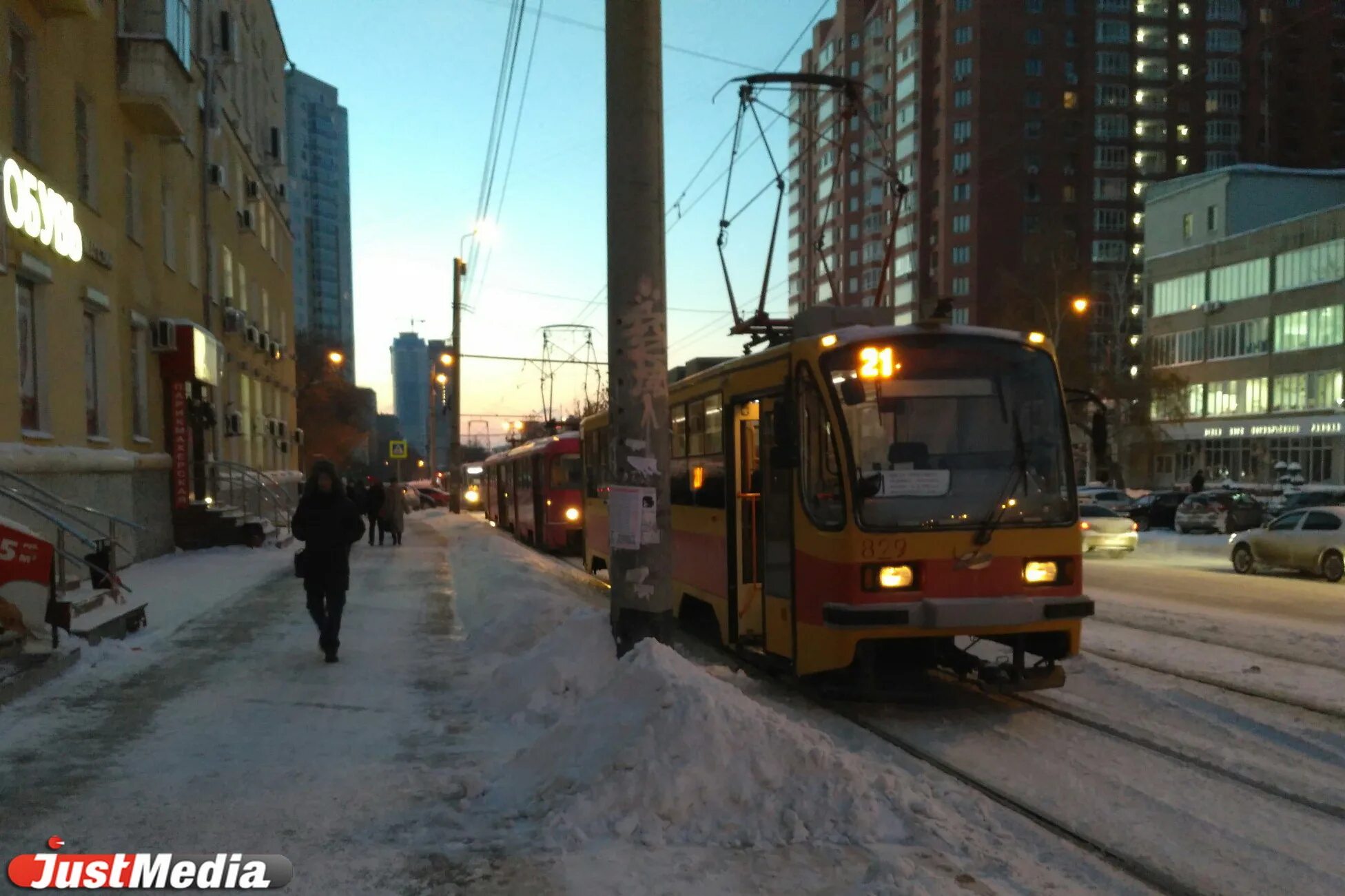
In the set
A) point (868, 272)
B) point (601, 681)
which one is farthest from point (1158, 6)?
point (601, 681)

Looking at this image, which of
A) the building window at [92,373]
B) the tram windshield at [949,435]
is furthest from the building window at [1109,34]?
the tram windshield at [949,435]

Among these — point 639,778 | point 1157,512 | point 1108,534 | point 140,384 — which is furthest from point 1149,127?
point 639,778

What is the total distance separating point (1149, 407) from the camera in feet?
169

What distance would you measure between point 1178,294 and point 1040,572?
5678cm

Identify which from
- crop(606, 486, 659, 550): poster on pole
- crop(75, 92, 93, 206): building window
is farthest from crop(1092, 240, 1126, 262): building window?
crop(606, 486, 659, 550): poster on pole

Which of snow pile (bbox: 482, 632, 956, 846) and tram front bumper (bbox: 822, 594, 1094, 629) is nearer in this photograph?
snow pile (bbox: 482, 632, 956, 846)

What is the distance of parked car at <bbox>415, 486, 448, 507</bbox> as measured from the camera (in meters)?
63.5

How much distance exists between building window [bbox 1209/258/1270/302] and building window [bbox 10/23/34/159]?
171ft

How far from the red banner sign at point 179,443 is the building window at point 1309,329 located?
46824 millimetres

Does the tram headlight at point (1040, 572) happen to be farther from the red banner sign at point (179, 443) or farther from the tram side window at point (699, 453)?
the red banner sign at point (179, 443)

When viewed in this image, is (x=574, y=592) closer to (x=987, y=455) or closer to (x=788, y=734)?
(x=987, y=455)

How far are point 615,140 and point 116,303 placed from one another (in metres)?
13.4

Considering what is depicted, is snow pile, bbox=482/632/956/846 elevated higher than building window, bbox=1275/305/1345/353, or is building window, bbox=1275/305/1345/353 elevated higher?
building window, bbox=1275/305/1345/353

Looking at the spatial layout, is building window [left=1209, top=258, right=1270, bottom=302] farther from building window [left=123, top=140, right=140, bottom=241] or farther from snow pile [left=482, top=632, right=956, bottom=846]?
snow pile [left=482, top=632, right=956, bottom=846]
